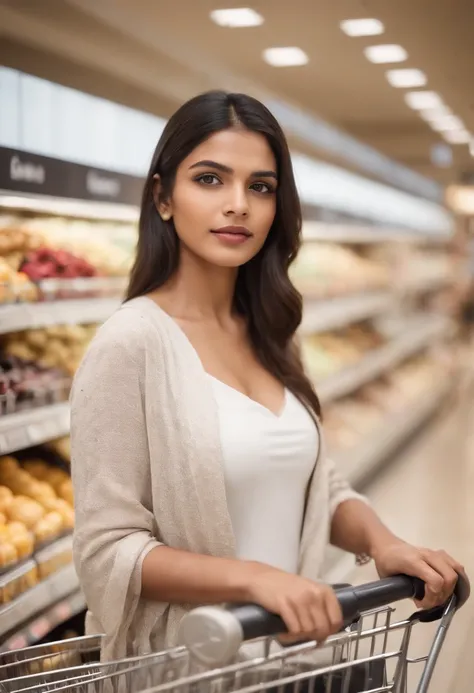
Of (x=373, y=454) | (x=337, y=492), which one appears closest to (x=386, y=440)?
(x=373, y=454)

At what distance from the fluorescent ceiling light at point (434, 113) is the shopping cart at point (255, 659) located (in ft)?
7.63

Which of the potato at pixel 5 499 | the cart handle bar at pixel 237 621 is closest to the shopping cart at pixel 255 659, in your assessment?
the cart handle bar at pixel 237 621

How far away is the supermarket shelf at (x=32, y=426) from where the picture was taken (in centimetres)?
244

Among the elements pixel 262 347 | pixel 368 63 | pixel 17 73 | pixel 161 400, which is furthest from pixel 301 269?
Answer: pixel 161 400

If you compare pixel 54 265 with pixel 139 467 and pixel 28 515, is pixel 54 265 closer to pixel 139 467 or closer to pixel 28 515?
pixel 28 515

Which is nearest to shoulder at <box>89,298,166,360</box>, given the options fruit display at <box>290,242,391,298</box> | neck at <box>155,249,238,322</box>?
neck at <box>155,249,238,322</box>

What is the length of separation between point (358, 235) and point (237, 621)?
5942 mm

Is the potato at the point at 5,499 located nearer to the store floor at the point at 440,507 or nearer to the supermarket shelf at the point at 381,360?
the store floor at the point at 440,507

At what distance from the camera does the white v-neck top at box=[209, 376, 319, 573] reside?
1646 millimetres

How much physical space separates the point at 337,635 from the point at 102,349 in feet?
2.03

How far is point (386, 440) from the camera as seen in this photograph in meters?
6.37

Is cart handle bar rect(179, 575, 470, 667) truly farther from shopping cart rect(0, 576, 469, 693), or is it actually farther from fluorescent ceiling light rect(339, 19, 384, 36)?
fluorescent ceiling light rect(339, 19, 384, 36)

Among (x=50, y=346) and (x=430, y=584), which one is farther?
(x=50, y=346)

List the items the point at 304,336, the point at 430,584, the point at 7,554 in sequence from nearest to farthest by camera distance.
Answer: the point at 430,584 → the point at 7,554 → the point at 304,336
